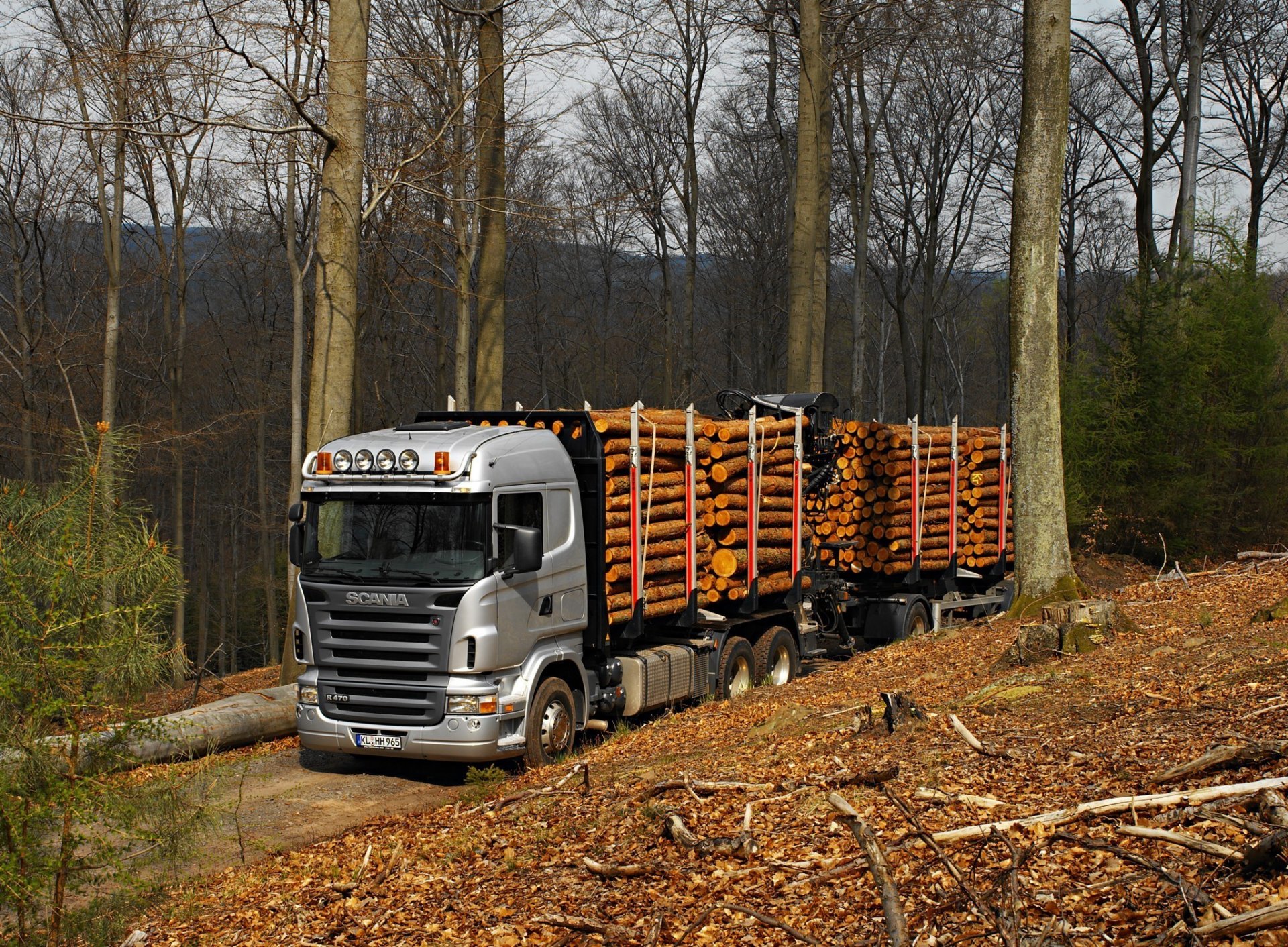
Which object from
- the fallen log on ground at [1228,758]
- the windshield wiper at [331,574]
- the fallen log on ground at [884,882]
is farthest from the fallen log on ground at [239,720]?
the fallen log on ground at [1228,758]

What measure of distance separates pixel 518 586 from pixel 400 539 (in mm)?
1151

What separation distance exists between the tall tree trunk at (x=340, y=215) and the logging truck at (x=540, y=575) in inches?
48.4

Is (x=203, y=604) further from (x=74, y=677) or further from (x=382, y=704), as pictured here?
(x=74, y=677)

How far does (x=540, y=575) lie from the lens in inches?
411

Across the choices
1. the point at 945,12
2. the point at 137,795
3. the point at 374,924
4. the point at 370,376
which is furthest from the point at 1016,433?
the point at 370,376

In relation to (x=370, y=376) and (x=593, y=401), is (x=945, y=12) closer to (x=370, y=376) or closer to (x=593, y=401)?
(x=370, y=376)

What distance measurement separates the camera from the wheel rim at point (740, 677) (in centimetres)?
1358

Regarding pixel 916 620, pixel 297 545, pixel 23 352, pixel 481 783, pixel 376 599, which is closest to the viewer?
pixel 481 783

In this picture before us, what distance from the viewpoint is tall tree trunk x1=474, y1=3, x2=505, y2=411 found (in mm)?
16531

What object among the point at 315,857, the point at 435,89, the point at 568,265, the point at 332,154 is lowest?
the point at 315,857

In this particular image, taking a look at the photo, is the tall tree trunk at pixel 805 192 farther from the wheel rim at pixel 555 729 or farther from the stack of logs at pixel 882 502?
the wheel rim at pixel 555 729

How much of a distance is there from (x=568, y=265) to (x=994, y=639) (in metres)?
39.1

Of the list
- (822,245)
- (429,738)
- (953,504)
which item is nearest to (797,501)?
(953,504)

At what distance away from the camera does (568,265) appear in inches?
1923
